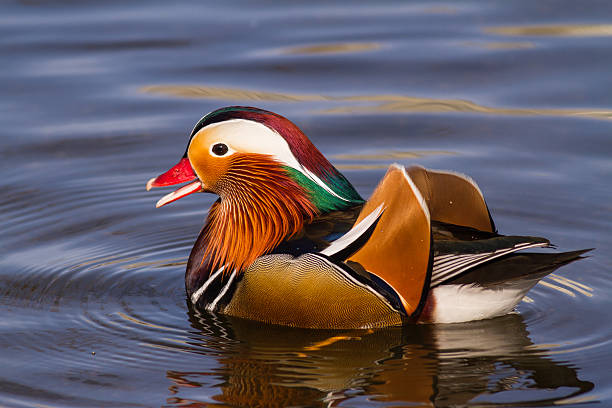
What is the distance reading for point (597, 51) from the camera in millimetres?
10055

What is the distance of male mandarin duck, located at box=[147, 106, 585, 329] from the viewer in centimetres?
524

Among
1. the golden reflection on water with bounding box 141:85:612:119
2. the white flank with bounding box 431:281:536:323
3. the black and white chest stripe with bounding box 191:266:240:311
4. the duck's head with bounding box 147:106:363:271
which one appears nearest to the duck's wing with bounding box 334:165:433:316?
the white flank with bounding box 431:281:536:323

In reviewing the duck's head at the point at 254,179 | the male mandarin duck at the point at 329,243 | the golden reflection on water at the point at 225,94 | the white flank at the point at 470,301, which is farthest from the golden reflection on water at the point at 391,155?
the white flank at the point at 470,301

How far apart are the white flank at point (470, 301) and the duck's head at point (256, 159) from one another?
76 cm

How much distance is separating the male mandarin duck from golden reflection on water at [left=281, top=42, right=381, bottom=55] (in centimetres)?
445

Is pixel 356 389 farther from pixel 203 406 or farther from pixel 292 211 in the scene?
pixel 292 211

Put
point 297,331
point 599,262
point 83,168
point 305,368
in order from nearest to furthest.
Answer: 1. point 305,368
2. point 297,331
3. point 599,262
4. point 83,168

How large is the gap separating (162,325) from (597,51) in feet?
19.4

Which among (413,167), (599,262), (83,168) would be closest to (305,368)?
(413,167)

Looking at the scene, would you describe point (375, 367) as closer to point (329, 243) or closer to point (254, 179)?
point (329, 243)

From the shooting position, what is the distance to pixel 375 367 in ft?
16.9

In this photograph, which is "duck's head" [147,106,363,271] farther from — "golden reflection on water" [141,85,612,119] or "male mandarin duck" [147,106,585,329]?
"golden reflection on water" [141,85,612,119]

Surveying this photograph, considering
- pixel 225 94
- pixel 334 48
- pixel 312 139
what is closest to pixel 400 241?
pixel 312 139

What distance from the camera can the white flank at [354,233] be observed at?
208 inches
